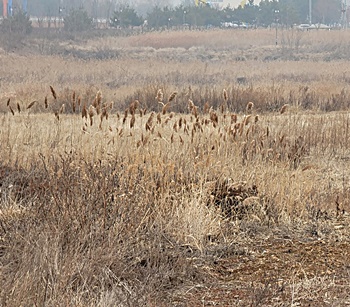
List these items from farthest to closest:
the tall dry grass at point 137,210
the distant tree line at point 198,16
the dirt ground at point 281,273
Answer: the distant tree line at point 198,16, the dirt ground at point 281,273, the tall dry grass at point 137,210

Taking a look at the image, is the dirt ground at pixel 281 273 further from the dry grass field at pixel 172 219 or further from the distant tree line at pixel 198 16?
the distant tree line at pixel 198 16

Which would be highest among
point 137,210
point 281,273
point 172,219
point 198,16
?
point 198,16

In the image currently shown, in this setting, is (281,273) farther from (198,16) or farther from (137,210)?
(198,16)

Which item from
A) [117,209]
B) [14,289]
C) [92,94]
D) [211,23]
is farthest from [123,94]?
[211,23]

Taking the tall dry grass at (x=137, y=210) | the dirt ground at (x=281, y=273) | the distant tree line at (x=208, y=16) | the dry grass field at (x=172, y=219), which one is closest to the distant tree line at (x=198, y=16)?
the distant tree line at (x=208, y=16)

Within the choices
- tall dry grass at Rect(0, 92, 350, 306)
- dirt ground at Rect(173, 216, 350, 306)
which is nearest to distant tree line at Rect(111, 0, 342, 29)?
tall dry grass at Rect(0, 92, 350, 306)

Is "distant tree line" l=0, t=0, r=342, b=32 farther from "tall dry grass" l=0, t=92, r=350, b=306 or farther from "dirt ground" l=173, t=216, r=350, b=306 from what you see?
"dirt ground" l=173, t=216, r=350, b=306

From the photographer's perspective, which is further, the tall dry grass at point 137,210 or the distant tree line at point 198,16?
the distant tree line at point 198,16

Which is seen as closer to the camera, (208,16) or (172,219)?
(172,219)

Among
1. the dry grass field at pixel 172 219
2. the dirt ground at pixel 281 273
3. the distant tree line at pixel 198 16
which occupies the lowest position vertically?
the dirt ground at pixel 281 273

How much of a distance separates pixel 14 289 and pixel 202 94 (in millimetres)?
14723

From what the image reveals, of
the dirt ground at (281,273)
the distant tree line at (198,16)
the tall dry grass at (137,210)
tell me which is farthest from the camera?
the distant tree line at (198,16)

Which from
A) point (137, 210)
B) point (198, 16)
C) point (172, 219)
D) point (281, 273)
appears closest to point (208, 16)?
point (198, 16)

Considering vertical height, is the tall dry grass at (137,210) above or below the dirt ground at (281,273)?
above
